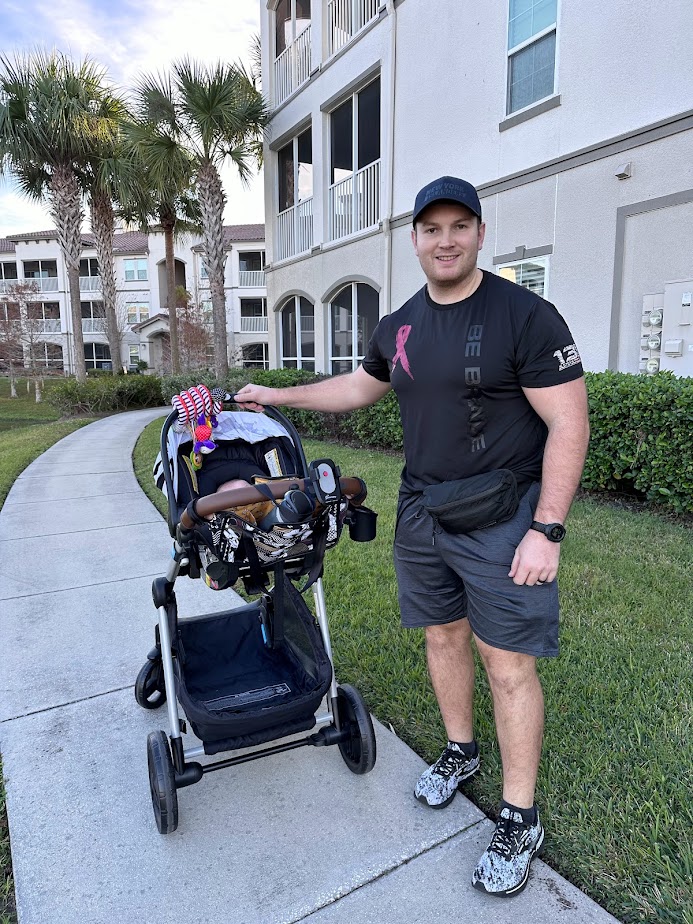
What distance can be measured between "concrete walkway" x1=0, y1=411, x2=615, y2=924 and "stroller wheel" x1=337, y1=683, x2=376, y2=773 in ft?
0.33

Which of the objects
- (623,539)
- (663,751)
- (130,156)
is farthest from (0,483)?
(130,156)

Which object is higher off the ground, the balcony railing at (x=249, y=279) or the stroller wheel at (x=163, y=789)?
the balcony railing at (x=249, y=279)

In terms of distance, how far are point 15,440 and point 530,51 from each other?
11.4 meters

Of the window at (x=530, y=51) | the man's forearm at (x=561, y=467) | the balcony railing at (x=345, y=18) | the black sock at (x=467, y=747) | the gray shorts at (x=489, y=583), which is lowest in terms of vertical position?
the black sock at (x=467, y=747)

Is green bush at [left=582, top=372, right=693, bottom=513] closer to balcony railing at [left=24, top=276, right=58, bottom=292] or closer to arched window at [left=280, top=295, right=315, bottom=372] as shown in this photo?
arched window at [left=280, top=295, right=315, bottom=372]

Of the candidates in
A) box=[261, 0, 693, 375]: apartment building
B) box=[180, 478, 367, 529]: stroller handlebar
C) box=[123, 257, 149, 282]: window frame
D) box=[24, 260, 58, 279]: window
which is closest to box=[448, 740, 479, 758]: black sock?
box=[180, 478, 367, 529]: stroller handlebar

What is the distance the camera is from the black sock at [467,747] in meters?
2.39

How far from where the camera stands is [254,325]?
37844 millimetres

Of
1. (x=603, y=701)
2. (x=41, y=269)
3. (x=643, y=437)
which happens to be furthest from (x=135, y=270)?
(x=603, y=701)

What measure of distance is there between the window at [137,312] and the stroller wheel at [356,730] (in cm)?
4313

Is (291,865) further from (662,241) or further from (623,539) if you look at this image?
(662,241)

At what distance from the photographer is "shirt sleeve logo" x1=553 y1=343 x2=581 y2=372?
72.8 inches

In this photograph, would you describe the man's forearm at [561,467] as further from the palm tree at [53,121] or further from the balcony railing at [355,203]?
the palm tree at [53,121]

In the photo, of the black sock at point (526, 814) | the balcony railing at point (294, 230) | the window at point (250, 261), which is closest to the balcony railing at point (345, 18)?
the balcony railing at point (294, 230)
